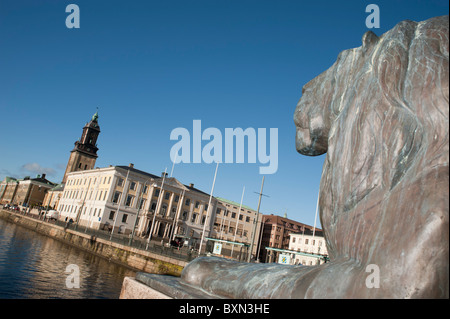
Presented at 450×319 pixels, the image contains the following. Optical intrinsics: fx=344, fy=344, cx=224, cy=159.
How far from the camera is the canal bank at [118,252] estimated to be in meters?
26.4

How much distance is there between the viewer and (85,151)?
9656cm

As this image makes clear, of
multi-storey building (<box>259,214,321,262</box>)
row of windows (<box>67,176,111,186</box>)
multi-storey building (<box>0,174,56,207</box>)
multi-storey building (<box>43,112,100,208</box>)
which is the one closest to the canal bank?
row of windows (<box>67,176,111,186</box>)

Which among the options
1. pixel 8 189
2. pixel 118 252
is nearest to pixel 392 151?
pixel 118 252

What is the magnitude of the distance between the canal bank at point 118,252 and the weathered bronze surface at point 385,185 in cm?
2313

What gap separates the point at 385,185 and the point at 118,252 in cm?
3269

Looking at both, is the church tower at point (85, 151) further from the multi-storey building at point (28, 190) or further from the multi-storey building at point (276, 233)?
the multi-storey building at point (276, 233)

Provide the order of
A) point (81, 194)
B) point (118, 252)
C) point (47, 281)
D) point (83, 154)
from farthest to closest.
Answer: point (83, 154) → point (81, 194) → point (118, 252) → point (47, 281)

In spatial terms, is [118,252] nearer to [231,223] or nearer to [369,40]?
[369,40]

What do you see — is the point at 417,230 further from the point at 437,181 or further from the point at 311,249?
the point at 311,249

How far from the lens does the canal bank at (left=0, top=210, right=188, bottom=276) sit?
26.4 meters

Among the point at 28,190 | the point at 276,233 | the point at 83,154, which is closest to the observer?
the point at 276,233

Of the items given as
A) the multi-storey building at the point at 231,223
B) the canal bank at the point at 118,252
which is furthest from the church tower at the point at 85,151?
the canal bank at the point at 118,252
